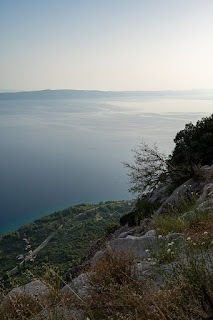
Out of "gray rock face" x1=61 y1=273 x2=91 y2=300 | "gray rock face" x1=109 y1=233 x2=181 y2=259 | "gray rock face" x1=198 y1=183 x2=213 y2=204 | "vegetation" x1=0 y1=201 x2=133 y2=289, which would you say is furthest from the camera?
"vegetation" x1=0 y1=201 x2=133 y2=289

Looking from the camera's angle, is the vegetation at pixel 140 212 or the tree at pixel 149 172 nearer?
the vegetation at pixel 140 212

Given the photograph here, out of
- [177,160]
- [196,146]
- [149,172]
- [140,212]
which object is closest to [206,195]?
[140,212]

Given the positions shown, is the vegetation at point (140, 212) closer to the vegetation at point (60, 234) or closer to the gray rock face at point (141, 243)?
the gray rock face at point (141, 243)

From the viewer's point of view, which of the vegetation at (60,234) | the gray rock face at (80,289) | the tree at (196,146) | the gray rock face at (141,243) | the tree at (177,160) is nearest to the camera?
the gray rock face at (80,289)

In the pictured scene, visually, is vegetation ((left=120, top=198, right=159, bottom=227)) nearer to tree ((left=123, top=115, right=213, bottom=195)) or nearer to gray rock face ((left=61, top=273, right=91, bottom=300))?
tree ((left=123, top=115, right=213, bottom=195))

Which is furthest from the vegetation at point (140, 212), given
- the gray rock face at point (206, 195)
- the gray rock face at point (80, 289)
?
the gray rock face at point (80, 289)

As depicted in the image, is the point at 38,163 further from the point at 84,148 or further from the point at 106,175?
the point at 106,175

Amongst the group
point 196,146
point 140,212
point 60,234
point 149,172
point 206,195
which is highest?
point 196,146

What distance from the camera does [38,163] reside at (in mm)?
172625

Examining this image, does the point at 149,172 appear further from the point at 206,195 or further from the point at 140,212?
the point at 206,195

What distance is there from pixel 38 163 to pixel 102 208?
99.9 metres

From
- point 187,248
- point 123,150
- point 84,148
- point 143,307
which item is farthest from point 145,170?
point 84,148

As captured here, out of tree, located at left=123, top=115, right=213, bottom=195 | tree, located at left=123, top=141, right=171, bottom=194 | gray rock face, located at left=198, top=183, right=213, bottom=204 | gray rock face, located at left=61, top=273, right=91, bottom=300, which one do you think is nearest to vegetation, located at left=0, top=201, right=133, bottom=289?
tree, located at left=123, top=115, right=213, bottom=195

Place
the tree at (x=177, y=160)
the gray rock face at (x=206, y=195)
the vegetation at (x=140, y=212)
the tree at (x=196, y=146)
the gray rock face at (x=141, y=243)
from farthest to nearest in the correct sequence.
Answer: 1. the tree at (x=196, y=146)
2. the tree at (x=177, y=160)
3. the vegetation at (x=140, y=212)
4. the gray rock face at (x=206, y=195)
5. the gray rock face at (x=141, y=243)
